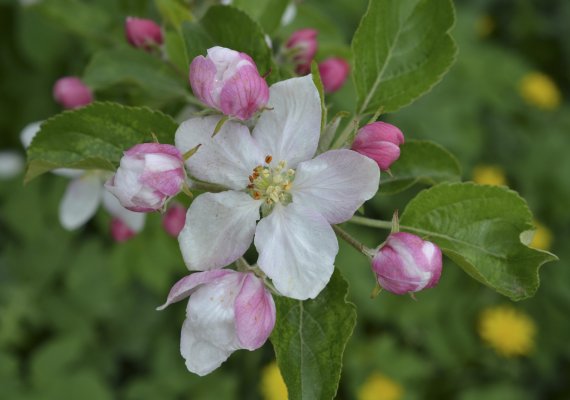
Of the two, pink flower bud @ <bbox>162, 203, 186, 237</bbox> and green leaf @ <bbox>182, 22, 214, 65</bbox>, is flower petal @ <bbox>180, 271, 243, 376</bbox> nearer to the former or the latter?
green leaf @ <bbox>182, 22, 214, 65</bbox>

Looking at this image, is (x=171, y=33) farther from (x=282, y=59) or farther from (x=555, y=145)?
(x=555, y=145)

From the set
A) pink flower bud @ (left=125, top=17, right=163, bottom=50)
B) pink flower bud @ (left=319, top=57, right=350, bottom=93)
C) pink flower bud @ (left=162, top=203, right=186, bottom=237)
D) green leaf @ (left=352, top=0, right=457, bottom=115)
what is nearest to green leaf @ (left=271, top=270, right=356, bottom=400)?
green leaf @ (left=352, top=0, right=457, bottom=115)

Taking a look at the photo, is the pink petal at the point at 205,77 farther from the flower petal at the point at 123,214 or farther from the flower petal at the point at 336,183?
the flower petal at the point at 123,214

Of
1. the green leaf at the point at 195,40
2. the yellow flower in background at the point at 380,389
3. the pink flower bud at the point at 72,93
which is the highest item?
the green leaf at the point at 195,40

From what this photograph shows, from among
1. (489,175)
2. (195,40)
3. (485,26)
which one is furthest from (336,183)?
(485,26)

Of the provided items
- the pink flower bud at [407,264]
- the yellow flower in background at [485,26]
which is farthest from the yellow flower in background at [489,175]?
the pink flower bud at [407,264]

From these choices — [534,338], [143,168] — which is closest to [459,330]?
[534,338]
